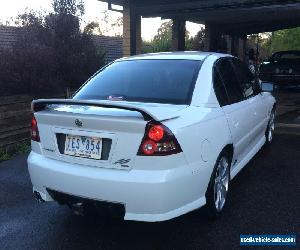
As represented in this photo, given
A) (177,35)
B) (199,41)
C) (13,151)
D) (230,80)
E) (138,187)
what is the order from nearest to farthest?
(138,187)
(230,80)
(13,151)
(177,35)
(199,41)

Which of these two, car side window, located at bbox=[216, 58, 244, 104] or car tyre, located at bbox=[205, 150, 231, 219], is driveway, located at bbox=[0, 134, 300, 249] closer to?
car tyre, located at bbox=[205, 150, 231, 219]

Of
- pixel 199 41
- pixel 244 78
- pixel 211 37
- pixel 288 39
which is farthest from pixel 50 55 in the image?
pixel 288 39

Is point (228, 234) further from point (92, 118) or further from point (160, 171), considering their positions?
point (92, 118)

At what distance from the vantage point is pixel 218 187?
397 centimetres

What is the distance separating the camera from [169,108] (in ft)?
11.4

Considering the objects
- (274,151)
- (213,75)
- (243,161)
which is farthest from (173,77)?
(274,151)

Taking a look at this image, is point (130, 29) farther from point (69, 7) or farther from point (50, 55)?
point (50, 55)

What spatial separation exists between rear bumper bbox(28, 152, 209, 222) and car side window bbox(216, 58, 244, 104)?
1374 mm

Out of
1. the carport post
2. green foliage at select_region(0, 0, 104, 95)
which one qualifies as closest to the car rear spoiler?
green foliage at select_region(0, 0, 104, 95)

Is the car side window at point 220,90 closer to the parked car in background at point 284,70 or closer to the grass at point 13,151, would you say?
the grass at point 13,151

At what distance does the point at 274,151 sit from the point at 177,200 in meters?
3.81

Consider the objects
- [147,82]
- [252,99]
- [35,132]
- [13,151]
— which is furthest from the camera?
[13,151]

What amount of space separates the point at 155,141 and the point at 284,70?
14421 millimetres

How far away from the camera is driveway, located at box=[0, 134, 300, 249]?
11.5 feet
